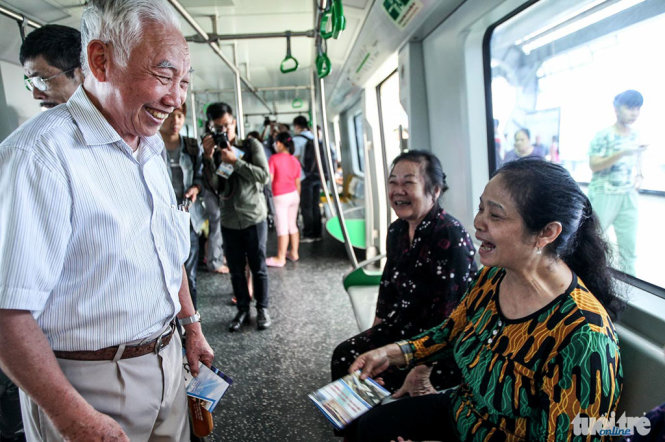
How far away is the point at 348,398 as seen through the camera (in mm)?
1425

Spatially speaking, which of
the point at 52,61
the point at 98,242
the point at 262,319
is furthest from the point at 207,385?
the point at 262,319

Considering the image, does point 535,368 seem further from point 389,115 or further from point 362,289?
point 389,115

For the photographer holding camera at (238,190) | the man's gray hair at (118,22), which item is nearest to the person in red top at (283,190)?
the photographer holding camera at (238,190)

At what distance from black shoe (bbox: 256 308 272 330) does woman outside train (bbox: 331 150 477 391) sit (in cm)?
147

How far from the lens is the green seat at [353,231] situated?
5270mm

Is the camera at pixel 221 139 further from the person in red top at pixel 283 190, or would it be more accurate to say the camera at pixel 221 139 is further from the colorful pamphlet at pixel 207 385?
the person in red top at pixel 283 190

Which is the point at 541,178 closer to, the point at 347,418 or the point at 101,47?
the point at 347,418

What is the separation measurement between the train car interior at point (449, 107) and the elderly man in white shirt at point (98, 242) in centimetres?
124

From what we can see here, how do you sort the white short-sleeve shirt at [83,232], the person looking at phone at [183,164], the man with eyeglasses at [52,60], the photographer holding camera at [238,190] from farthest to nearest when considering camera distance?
the photographer holding camera at [238,190] < the person looking at phone at [183,164] < the man with eyeglasses at [52,60] < the white short-sleeve shirt at [83,232]

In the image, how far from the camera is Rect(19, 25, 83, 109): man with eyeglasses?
142 cm

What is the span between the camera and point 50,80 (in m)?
1.46

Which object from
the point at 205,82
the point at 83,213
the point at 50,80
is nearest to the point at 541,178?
the point at 83,213

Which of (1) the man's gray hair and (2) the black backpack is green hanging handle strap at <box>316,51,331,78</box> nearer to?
(1) the man's gray hair

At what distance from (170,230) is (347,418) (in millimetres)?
824
